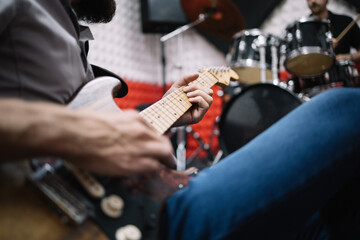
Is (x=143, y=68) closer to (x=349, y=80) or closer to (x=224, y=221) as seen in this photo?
(x=349, y=80)

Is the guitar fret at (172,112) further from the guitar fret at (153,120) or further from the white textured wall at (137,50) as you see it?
the white textured wall at (137,50)

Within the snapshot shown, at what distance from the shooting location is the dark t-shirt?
5.56 feet

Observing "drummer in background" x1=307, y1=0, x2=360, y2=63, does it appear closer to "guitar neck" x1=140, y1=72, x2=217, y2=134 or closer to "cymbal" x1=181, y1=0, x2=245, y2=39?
"cymbal" x1=181, y1=0, x2=245, y2=39

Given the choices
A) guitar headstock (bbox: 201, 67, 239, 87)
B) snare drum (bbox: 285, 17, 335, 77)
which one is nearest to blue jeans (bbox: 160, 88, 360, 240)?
guitar headstock (bbox: 201, 67, 239, 87)

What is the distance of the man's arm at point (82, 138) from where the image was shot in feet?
1.09

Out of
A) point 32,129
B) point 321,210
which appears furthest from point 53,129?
point 321,210

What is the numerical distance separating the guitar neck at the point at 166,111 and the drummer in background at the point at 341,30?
144cm

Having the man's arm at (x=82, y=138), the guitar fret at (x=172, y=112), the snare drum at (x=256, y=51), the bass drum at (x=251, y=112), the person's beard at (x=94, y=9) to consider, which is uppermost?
the person's beard at (x=94, y=9)

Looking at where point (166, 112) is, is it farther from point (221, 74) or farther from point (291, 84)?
point (291, 84)

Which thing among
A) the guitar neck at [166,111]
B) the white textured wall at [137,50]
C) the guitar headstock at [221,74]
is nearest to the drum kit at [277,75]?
the guitar headstock at [221,74]

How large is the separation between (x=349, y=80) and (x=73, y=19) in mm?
1830

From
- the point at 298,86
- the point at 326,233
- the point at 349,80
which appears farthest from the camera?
the point at 298,86

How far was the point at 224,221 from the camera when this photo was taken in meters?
0.42

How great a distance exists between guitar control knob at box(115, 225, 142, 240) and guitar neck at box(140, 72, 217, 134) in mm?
217
